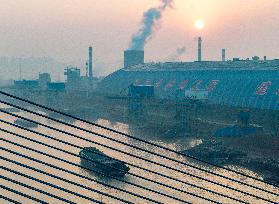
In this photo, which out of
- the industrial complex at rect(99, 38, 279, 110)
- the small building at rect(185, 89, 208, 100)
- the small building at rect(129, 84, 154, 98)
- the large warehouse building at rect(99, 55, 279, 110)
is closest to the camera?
the large warehouse building at rect(99, 55, 279, 110)

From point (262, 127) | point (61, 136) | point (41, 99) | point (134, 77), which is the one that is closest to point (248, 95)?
point (262, 127)

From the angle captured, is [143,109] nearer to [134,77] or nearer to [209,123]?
[209,123]

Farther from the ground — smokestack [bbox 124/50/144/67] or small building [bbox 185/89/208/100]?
smokestack [bbox 124/50/144/67]

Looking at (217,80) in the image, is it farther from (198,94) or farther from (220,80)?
(198,94)

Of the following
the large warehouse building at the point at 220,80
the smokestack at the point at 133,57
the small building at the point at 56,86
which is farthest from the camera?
the smokestack at the point at 133,57

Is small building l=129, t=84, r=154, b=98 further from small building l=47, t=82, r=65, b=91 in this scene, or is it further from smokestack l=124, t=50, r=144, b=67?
smokestack l=124, t=50, r=144, b=67

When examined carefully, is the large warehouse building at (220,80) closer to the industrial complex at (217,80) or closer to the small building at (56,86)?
the industrial complex at (217,80)

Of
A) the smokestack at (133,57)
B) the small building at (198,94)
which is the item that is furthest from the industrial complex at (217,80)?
the smokestack at (133,57)

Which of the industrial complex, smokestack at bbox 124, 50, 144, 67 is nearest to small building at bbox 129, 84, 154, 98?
the industrial complex
